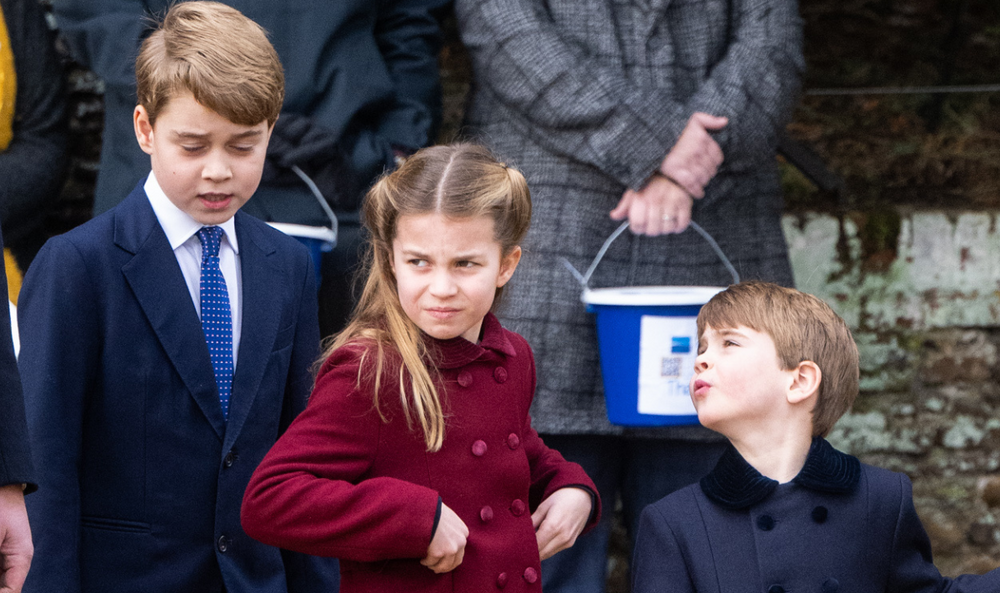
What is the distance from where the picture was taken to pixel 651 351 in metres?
2.64

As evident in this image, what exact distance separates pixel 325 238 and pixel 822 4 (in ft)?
8.19

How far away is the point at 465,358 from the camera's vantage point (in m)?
1.91

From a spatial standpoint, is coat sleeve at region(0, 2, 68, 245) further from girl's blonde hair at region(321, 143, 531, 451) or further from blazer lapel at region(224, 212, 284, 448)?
girl's blonde hair at region(321, 143, 531, 451)

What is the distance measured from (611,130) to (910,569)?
1.37 meters

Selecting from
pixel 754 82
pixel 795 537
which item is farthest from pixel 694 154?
pixel 795 537

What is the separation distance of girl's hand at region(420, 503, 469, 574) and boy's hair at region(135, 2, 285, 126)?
857mm

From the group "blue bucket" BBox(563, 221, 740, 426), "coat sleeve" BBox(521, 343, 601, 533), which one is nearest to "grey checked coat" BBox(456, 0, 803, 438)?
"blue bucket" BBox(563, 221, 740, 426)

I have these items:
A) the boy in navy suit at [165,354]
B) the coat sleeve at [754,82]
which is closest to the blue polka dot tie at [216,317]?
the boy in navy suit at [165,354]

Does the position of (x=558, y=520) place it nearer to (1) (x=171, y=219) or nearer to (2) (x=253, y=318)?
(2) (x=253, y=318)

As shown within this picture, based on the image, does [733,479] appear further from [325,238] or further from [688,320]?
[325,238]

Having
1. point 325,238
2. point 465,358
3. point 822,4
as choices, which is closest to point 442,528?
point 465,358

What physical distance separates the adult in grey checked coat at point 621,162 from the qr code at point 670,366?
29 cm

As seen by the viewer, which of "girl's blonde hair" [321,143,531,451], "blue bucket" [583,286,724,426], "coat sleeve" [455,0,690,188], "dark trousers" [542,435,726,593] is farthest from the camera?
"dark trousers" [542,435,726,593]

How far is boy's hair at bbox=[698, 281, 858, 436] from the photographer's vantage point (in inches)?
81.1
